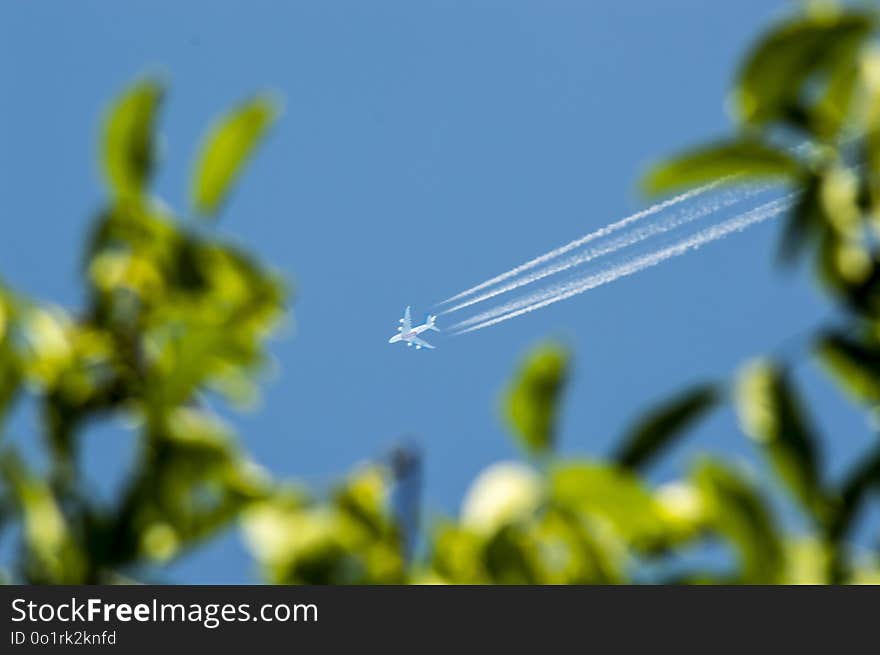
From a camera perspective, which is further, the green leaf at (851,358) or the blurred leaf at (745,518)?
the green leaf at (851,358)

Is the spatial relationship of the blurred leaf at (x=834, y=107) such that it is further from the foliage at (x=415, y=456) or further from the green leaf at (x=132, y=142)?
the green leaf at (x=132, y=142)

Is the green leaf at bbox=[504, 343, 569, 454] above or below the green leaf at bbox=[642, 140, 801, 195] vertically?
below

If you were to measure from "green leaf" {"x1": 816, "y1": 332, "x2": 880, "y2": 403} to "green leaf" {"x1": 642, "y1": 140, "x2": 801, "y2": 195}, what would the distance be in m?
0.17

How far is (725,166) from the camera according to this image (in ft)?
3.24

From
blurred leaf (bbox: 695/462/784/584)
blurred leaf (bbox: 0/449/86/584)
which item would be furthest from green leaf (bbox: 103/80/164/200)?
blurred leaf (bbox: 695/462/784/584)

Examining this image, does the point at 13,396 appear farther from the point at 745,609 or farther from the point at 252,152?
the point at 745,609

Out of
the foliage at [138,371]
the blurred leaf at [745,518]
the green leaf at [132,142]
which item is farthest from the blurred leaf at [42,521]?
the blurred leaf at [745,518]

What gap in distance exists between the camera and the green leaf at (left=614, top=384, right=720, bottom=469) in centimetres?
90

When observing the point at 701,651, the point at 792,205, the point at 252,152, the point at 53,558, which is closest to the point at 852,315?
the point at 792,205

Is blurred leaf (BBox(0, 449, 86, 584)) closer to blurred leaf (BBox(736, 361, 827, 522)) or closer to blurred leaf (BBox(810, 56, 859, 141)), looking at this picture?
blurred leaf (BBox(736, 361, 827, 522))

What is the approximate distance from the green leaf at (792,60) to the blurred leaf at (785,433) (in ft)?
0.91

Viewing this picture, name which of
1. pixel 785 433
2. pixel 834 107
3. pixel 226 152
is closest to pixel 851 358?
pixel 785 433

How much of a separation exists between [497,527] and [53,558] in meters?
0.44

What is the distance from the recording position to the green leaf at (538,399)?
2.80 ft
